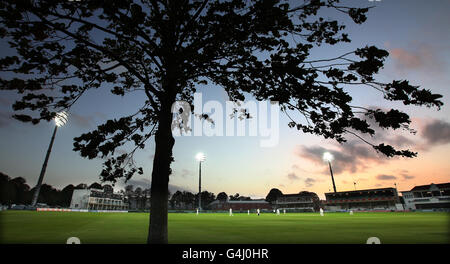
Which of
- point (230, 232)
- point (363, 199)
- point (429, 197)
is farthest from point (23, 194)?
point (429, 197)

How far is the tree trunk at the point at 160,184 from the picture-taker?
22.8 ft

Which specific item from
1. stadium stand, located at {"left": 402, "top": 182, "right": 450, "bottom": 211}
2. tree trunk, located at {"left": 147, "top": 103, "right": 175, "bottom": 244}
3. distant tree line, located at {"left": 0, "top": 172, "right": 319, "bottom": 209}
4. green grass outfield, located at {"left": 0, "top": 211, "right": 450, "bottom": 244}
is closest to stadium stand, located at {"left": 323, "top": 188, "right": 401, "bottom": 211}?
stadium stand, located at {"left": 402, "top": 182, "right": 450, "bottom": 211}

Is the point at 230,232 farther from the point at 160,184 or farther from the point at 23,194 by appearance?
the point at 23,194

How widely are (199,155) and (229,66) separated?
6397cm

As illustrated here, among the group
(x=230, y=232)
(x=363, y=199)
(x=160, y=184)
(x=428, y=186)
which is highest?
(x=428, y=186)

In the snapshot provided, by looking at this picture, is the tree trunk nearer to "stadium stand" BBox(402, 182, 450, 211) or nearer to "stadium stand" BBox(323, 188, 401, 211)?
"stadium stand" BBox(323, 188, 401, 211)

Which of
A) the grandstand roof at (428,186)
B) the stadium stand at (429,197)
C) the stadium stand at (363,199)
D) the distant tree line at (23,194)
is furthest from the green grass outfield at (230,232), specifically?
the distant tree line at (23,194)

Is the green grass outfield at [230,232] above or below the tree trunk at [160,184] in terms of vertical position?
below

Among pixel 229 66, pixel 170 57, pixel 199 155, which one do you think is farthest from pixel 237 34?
pixel 199 155

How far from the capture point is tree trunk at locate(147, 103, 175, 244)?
696cm

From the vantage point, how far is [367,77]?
510 centimetres

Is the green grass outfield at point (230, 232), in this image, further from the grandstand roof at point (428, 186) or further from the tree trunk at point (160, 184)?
the grandstand roof at point (428, 186)

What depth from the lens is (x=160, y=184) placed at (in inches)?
285
